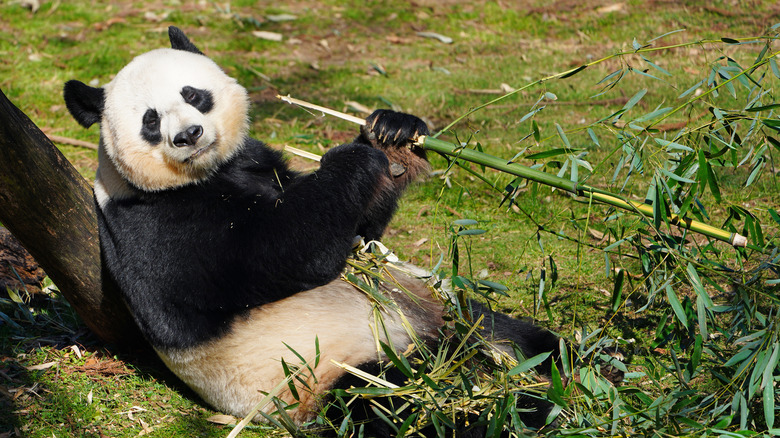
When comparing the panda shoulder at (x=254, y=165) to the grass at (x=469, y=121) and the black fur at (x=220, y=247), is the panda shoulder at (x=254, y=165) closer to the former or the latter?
the black fur at (x=220, y=247)

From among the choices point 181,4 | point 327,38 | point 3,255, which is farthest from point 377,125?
point 181,4

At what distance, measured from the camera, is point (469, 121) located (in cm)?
506

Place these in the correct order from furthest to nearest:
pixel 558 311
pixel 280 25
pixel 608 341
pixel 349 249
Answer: pixel 280 25 → pixel 558 311 → pixel 349 249 → pixel 608 341

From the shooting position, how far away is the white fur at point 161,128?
3.28m

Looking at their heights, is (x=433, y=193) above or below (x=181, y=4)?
below

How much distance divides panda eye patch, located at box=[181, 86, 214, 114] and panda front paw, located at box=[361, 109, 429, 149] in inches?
32.3

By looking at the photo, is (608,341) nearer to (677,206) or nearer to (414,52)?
(677,206)

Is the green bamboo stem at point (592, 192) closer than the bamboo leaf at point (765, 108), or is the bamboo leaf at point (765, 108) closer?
the bamboo leaf at point (765, 108)

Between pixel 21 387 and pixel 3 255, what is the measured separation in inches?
47.4

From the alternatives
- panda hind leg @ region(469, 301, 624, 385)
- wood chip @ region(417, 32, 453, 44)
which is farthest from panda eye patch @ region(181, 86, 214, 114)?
wood chip @ region(417, 32, 453, 44)

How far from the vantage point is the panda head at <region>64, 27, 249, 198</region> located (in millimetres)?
3277

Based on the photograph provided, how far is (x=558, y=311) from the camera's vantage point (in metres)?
4.21

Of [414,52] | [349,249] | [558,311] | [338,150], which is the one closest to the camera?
[349,249]

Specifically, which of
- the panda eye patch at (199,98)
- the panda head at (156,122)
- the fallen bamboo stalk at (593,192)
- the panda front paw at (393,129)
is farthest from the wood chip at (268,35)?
the fallen bamboo stalk at (593,192)
